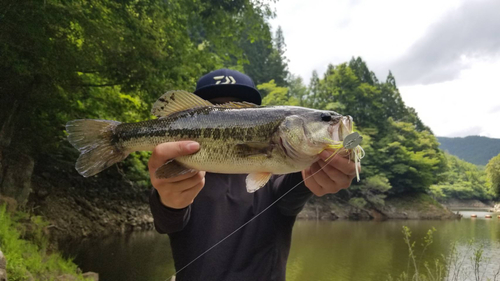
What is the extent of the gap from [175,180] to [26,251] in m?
6.22

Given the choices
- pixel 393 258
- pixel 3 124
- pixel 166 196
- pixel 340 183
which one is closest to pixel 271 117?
pixel 340 183

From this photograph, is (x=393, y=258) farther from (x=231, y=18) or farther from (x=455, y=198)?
(x=455, y=198)

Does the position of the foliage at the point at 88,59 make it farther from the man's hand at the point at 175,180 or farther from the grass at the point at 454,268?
the grass at the point at 454,268

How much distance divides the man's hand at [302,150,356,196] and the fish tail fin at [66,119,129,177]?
4.17 feet

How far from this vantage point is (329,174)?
188cm

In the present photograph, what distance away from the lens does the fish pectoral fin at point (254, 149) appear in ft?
6.25

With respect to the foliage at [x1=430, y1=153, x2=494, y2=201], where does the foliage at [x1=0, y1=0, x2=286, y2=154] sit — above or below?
above

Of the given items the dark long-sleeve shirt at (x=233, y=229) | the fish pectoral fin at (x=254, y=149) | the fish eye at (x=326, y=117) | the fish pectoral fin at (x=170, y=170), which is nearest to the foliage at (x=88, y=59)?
the dark long-sleeve shirt at (x=233, y=229)

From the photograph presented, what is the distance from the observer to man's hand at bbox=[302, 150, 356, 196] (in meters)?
1.80

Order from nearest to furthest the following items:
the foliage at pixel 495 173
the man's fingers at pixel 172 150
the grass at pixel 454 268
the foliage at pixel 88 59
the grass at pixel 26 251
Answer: the man's fingers at pixel 172 150 < the grass at pixel 26 251 < the grass at pixel 454 268 < the foliage at pixel 88 59 < the foliage at pixel 495 173

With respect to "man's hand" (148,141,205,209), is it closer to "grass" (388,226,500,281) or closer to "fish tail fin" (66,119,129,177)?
"fish tail fin" (66,119,129,177)

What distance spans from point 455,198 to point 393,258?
193ft

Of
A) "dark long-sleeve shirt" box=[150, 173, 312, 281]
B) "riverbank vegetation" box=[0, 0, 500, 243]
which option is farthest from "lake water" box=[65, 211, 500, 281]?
"dark long-sleeve shirt" box=[150, 173, 312, 281]

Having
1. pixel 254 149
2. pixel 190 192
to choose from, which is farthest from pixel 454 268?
pixel 190 192
